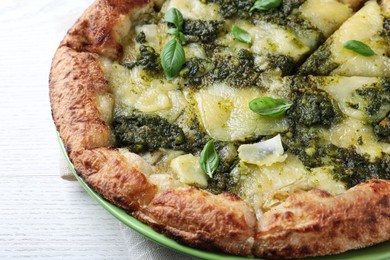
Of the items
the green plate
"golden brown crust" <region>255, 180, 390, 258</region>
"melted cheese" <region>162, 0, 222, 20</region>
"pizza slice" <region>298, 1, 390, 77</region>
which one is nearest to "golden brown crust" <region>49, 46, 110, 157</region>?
the green plate

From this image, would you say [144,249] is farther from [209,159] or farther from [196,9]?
[196,9]

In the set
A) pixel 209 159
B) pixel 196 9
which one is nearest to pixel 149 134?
pixel 209 159

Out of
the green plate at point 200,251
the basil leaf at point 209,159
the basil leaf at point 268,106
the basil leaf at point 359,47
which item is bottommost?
the green plate at point 200,251

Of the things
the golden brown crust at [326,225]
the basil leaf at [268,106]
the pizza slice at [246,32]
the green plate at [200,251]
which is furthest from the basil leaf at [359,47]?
the green plate at [200,251]

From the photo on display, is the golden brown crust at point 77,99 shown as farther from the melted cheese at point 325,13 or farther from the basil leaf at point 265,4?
the melted cheese at point 325,13

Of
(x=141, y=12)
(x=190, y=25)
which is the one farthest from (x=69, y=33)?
(x=190, y=25)

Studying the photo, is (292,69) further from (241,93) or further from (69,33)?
(69,33)

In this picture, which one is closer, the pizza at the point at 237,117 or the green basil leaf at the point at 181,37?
the pizza at the point at 237,117

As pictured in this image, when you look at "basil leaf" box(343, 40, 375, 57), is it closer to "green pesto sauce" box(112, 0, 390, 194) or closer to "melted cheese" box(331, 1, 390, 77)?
"melted cheese" box(331, 1, 390, 77)
